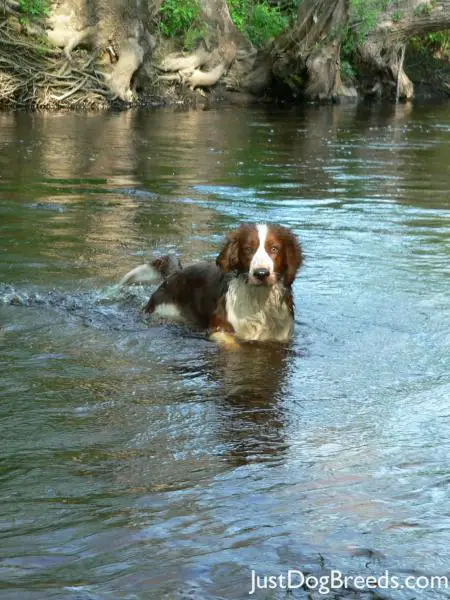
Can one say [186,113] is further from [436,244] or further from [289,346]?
[289,346]

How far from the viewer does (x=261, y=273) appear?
6.97 meters

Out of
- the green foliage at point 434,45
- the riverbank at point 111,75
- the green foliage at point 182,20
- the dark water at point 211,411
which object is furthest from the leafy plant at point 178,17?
the dark water at point 211,411

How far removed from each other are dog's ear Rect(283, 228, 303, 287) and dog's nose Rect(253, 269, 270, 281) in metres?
0.26

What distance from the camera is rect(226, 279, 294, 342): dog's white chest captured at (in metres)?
7.38

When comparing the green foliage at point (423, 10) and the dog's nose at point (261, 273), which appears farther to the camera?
the green foliage at point (423, 10)

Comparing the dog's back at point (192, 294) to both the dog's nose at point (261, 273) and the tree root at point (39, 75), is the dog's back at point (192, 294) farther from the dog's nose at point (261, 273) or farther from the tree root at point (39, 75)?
the tree root at point (39, 75)

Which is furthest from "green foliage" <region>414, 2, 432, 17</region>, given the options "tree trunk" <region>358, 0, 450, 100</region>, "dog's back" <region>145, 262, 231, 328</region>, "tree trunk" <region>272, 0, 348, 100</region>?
"dog's back" <region>145, 262, 231, 328</region>

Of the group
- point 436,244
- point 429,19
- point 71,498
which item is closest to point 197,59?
point 429,19

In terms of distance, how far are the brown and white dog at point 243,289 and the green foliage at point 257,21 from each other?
32.2 m

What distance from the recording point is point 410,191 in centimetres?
1502

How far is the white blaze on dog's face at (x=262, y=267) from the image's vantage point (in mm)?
6969

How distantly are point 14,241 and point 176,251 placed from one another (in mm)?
1631

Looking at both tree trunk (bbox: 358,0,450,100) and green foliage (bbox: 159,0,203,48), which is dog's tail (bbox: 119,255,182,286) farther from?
tree trunk (bbox: 358,0,450,100)

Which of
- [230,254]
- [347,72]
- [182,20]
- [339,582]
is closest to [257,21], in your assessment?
[347,72]
